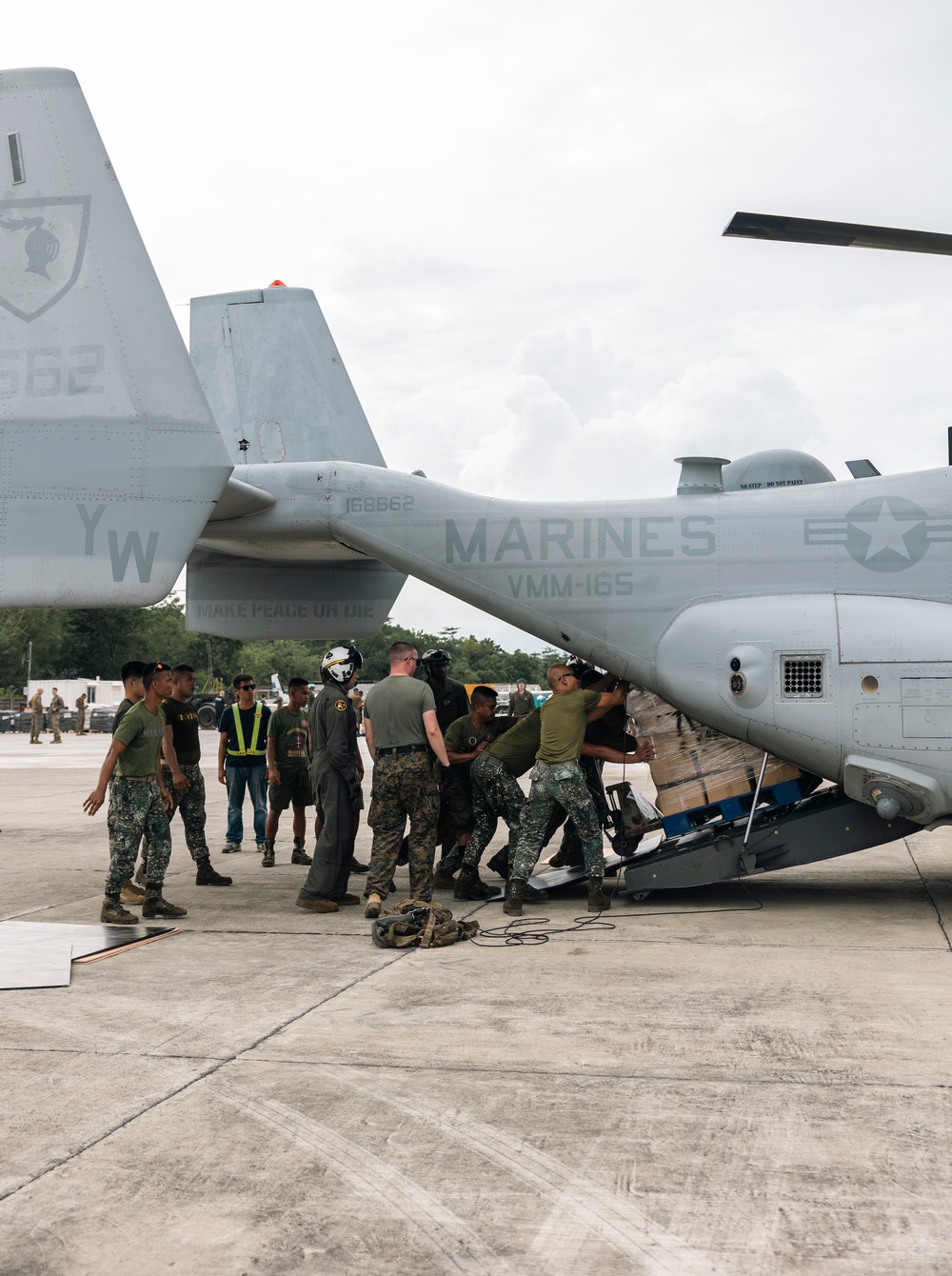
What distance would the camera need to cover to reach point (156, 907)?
26.9ft

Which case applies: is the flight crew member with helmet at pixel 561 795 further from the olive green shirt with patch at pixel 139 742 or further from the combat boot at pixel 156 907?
the olive green shirt with patch at pixel 139 742

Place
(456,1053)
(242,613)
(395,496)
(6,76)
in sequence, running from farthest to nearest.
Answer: (242,613)
(395,496)
(6,76)
(456,1053)

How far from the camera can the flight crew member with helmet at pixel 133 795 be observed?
25.9 ft

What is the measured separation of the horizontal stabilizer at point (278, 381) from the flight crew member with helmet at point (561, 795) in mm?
3846

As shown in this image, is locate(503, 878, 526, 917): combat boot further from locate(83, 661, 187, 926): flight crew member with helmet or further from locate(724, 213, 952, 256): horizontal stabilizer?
locate(724, 213, 952, 256): horizontal stabilizer

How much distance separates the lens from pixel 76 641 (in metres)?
86.1

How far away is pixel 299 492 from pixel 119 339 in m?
1.91

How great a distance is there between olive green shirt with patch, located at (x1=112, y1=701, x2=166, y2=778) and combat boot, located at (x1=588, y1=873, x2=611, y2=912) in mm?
3177

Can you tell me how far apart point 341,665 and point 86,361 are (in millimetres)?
2791

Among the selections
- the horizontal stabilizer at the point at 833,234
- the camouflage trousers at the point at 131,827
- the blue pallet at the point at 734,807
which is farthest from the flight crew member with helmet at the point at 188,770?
the horizontal stabilizer at the point at 833,234

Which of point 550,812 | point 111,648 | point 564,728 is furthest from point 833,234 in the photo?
point 111,648

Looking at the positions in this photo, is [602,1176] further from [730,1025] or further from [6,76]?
[6,76]

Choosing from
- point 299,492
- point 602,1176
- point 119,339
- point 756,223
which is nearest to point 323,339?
point 299,492

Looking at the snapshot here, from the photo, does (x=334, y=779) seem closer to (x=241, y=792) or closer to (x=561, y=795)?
(x=561, y=795)
